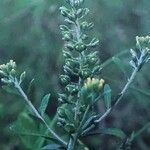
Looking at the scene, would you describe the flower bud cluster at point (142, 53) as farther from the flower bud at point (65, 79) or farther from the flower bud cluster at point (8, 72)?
the flower bud cluster at point (8, 72)

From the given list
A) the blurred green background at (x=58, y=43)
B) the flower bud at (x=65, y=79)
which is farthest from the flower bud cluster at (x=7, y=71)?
the blurred green background at (x=58, y=43)

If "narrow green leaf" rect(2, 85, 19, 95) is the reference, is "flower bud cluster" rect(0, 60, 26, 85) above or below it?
above

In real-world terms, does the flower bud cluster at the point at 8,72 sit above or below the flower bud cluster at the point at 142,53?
above

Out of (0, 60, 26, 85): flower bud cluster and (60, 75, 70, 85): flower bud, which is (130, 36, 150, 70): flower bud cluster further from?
(0, 60, 26, 85): flower bud cluster

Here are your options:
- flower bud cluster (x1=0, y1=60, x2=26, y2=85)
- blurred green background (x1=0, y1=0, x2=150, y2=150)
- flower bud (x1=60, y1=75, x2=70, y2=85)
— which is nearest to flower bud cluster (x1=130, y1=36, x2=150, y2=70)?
flower bud (x1=60, y1=75, x2=70, y2=85)

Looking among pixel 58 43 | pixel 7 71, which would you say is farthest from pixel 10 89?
pixel 58 43

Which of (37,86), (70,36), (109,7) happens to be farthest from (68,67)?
(109,7)

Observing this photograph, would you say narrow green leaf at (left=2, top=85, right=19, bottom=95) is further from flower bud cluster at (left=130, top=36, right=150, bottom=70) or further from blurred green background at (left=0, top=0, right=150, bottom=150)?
blurred green background at (left=0, top=0, right=150, bottom=150)

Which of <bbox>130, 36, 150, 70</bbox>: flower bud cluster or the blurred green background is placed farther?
the blurred green background

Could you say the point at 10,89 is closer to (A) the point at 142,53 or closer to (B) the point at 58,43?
(A) the point at 142,53
